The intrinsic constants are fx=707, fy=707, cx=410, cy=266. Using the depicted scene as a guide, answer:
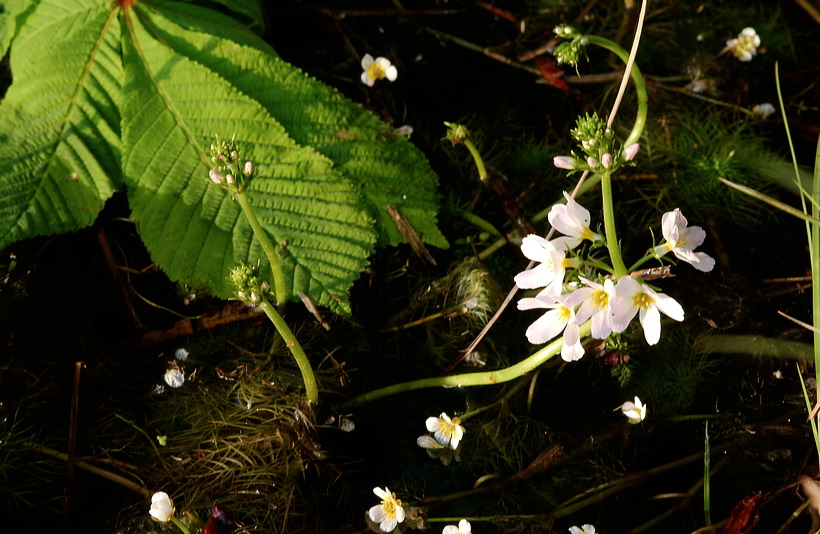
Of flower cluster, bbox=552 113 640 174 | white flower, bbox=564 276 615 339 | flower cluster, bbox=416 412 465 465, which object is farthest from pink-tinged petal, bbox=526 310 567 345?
flower cluster, bbox=416 412 465 465

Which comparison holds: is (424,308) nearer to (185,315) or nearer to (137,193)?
(185,315)

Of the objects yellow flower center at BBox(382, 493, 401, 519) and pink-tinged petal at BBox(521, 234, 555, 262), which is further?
yellow flower center at BBox(382, 493, 401, 519)

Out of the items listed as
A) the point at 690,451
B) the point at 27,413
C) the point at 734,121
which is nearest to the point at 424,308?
the point at 690,451

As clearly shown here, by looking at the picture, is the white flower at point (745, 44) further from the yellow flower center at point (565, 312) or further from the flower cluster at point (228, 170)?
the flower cluster at point (228, 170)

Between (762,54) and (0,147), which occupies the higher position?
(0,147)

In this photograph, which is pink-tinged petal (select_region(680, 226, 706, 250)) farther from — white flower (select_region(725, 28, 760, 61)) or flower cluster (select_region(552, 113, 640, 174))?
white flower (select_region(725, 28, 760, 61))

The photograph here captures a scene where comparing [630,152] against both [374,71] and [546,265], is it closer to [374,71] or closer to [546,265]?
[546,265]
